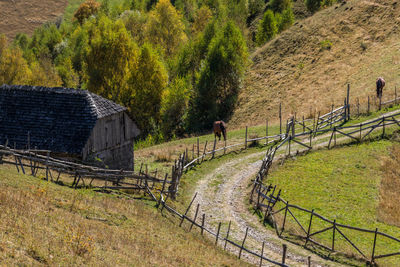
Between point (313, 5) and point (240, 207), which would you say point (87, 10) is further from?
point (240, 207)

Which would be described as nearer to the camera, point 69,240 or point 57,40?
point 69,240

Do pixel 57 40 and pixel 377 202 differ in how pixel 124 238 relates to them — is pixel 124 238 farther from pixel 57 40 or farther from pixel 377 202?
pixel 57 40

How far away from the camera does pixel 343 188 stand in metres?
28.7

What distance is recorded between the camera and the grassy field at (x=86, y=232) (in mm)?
15320

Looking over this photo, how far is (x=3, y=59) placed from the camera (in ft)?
219

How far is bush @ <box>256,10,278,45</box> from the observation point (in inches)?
3287

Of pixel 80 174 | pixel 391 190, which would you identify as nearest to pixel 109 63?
pixel 80 174

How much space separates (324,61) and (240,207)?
129 ft

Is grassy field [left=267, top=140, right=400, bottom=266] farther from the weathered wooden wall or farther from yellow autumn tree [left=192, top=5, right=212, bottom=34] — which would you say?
yellow autumn tree [left=192, top=5, right=212, bottom=34]

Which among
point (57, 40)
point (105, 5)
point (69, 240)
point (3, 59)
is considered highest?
point (105, 5)

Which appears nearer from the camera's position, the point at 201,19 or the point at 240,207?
the point at 240,207

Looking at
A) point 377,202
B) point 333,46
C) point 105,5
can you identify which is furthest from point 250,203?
point 105,5

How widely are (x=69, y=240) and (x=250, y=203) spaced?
13.2 metres

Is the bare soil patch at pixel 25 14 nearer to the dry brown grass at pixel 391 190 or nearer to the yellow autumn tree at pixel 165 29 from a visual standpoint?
A: the yellow autumn tree at pixel 165 29
